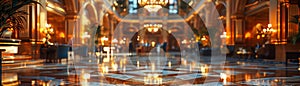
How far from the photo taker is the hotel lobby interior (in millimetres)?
4742

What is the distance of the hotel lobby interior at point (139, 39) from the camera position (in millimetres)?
4742

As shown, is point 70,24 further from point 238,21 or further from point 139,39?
point 139,39

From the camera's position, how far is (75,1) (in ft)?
57.2

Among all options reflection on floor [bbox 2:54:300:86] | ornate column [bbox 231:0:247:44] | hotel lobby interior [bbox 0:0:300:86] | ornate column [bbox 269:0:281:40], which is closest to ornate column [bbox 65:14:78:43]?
hotel lobby interior [bbox 0:0:300:86]

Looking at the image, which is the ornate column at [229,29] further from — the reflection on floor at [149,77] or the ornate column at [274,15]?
the reflection on floor at [149,77]

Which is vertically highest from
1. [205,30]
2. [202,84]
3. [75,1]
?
[75,1]

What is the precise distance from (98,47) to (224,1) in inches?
389

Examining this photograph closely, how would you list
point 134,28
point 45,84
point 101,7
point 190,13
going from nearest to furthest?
point 45,84, point 101,7, point 190,13, point 134,28

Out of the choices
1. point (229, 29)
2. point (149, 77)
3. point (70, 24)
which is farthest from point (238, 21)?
point (149, 77)

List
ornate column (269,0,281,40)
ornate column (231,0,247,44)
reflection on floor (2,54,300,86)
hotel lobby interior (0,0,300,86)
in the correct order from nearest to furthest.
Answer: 1. reflection on floor (2,54,300,86)
2. hotel lobby interior (0,0,300,86)
3. ornate column (269,0,281,40)
4. ornate column (231,0,247,44)

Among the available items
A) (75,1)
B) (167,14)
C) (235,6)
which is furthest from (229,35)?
(167,14)

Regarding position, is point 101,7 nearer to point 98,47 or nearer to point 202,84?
point 98,47

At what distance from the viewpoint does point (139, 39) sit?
35.9 metres

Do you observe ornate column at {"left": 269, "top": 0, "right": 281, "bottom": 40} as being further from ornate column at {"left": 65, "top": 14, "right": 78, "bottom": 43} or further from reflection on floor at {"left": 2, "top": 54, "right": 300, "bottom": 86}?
ornate column at {"left": 65, "top": 14, "right": 78, "bottom": 43}
